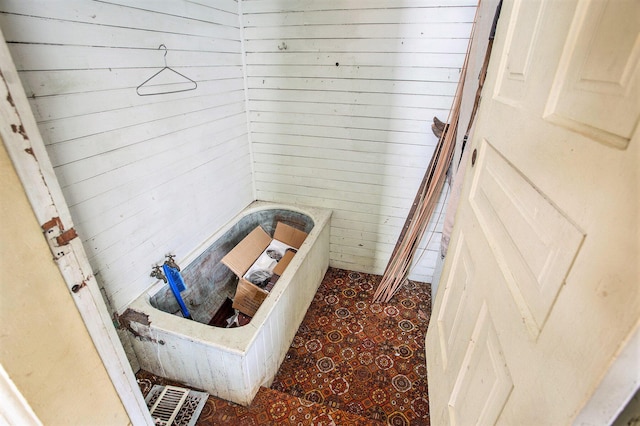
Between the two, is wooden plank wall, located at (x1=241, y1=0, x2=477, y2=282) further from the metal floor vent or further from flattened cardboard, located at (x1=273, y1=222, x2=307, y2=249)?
the metal floor vent

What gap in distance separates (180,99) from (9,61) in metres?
1.19

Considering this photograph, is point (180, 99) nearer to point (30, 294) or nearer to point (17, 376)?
point (30, 294)

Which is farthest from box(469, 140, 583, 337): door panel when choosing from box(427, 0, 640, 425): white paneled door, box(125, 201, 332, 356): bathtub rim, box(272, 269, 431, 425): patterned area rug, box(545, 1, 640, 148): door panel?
box(272, 269, 431, 425): patterned area rug

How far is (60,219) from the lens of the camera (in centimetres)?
61

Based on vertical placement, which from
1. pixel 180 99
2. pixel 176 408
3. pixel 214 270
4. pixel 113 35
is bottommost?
pixel 176 408

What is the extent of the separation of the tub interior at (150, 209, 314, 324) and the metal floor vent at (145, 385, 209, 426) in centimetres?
42

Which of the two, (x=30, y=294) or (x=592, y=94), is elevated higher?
(x=592, y=94)

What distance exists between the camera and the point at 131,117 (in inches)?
53.2

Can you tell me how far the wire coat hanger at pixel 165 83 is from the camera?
4.59 ft

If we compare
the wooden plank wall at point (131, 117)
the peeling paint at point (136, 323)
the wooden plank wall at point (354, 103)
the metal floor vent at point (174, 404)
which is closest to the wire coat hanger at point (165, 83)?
the wooden plank wall at point (131, 117)

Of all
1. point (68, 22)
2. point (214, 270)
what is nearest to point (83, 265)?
point (68, 22)

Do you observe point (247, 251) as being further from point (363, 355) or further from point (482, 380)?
point (482, 380)

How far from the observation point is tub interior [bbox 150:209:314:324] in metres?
1.77

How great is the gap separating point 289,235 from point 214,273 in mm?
630
